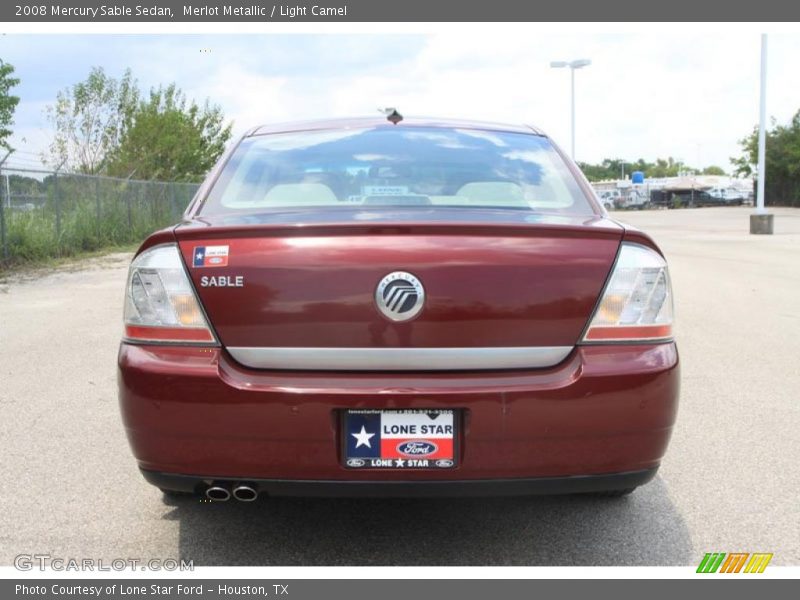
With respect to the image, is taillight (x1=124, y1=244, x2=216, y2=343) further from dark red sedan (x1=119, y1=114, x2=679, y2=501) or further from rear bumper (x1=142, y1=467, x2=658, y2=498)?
rear bumper (x1=142, y1=467, x2=658, y2=498)

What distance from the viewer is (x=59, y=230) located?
15.2m

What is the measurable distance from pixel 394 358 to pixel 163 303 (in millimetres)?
757

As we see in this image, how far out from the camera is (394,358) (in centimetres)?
235

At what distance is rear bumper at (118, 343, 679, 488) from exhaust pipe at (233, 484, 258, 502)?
4 centimetres

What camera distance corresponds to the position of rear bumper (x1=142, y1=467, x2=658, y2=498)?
2.38m

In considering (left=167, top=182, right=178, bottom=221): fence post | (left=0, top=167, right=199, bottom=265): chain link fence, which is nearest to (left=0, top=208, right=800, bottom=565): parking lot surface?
(left=0, top=167, right=199, bottom=265): chain link fence

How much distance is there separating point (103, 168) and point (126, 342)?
25187mm

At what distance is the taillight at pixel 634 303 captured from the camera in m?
2.45

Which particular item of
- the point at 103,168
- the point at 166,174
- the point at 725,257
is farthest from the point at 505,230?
the point at 166,174

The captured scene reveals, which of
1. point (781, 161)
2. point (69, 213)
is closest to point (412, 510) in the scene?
point (69, 213)

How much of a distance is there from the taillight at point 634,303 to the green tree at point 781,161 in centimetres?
5004

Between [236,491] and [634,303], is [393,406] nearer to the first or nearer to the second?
[236,491]

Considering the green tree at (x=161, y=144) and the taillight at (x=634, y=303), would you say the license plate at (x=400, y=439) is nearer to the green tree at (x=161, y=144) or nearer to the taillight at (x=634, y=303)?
the taillight at (x=634, y=303)
